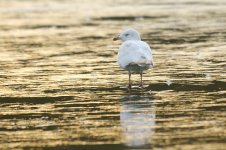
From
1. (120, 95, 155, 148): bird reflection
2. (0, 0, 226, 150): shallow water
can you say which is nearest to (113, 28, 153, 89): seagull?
(0, 0, 226, 150): shallow water

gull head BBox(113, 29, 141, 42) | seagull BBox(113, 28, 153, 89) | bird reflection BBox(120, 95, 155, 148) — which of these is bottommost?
bird reflection BBox(120, 95, 155, 148)

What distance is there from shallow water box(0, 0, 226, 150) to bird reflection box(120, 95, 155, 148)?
0.01 meters

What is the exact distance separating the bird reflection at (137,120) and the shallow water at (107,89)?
0.01m

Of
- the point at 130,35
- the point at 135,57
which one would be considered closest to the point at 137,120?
the point at 135,57

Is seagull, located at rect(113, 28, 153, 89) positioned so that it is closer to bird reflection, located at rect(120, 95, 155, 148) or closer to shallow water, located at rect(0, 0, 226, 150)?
shallow water, located at rect(0, 0, 226, 150)

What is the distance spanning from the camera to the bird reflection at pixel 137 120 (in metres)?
10.1

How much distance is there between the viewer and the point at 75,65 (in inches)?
762

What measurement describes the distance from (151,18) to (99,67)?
53.4 feet

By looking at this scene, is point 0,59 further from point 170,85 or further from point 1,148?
point 1,148

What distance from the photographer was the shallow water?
10.4 meters

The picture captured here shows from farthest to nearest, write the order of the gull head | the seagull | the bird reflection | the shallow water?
the gull head < the seagull < the shallow water < the bird reflection

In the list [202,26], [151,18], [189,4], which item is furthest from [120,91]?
[189,4]

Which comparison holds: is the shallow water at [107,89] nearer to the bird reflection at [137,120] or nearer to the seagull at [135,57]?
the bird reflection at [137,120]

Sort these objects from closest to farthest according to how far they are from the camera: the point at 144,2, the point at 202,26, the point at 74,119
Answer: the point at 74,119
the point at 202,26
the point at 144,2
